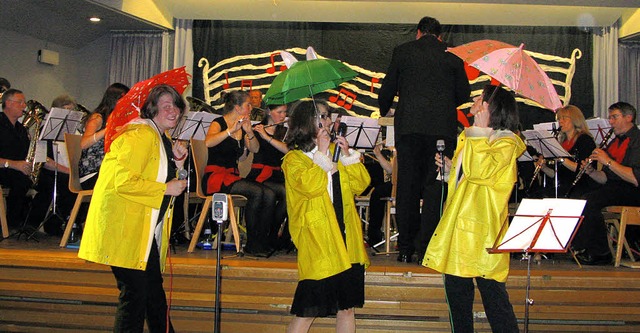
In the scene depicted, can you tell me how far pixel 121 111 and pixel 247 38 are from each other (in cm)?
690

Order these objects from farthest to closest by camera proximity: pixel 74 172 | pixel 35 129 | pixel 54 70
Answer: pixel 54 70 → pixel 35 129 → pixel 74 172

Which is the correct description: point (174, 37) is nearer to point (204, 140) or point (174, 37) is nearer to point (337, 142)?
point (204, 140)

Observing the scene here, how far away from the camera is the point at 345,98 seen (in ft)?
35.0

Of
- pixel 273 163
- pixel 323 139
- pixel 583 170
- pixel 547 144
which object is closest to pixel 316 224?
pixel 323 139

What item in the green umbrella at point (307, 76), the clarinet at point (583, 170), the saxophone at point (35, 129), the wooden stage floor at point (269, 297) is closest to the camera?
the green umbrella at point (307, 76)

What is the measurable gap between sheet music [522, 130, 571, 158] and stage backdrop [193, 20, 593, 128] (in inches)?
161

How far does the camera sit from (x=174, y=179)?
4.02m

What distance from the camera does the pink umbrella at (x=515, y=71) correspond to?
399cm

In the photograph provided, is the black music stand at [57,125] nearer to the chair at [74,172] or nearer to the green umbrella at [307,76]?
the chair at [74,172]

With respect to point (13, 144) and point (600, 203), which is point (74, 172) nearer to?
point (13, 144)

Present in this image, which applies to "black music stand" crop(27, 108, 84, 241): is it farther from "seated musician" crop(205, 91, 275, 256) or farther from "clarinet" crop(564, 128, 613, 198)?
"clarinet" crop(564, 128, 613, 198)

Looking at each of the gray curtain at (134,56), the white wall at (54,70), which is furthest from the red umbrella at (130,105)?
the gray curtain at (134,56)

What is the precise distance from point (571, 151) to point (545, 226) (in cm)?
330

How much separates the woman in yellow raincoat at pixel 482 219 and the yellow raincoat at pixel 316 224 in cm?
47
